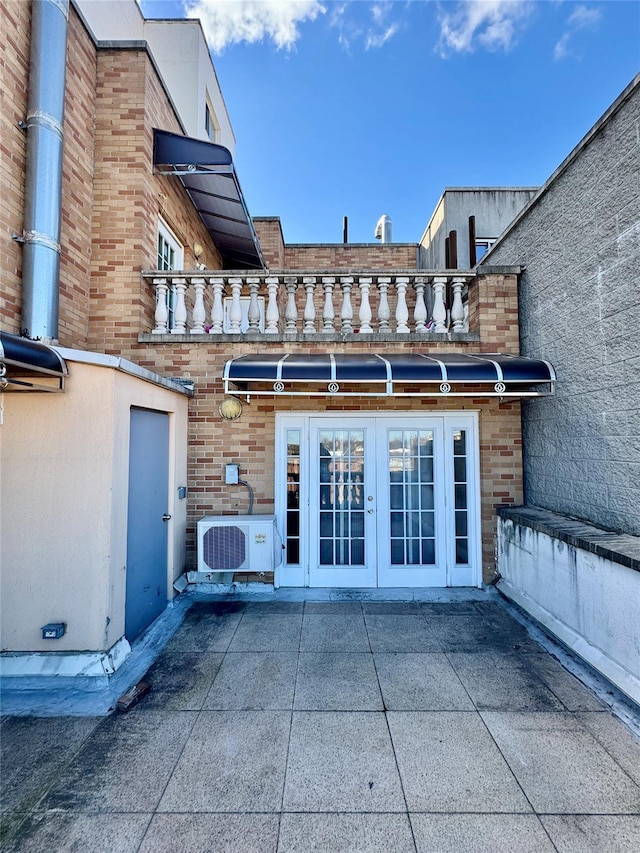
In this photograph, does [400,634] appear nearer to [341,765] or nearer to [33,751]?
[341,765]

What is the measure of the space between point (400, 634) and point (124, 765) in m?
3.06

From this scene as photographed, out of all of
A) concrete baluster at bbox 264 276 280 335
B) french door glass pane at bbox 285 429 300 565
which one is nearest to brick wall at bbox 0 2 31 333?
concrete baluster at bbox 264 276 280 335

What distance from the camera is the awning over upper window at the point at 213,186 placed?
20.5ft

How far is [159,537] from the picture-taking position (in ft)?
16.5

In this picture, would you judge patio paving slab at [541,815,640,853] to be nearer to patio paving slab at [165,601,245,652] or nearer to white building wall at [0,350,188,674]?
patio paving slab at [165,601,245,652]

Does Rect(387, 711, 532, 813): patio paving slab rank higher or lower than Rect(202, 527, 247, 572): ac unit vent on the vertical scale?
lower

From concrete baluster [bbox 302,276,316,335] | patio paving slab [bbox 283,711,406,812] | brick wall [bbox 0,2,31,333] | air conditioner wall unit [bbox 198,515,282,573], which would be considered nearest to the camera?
patio paving slab [bbox 283,711,406,812]

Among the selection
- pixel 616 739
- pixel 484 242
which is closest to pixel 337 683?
pixel 616 739

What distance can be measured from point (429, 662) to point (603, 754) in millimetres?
1541

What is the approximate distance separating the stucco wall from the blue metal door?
17.9 inches

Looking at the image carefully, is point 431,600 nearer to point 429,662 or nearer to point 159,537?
point 429,662

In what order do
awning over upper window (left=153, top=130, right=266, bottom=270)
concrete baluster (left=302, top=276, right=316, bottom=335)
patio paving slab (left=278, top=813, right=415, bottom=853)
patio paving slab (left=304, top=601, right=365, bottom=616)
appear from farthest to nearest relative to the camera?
awning over upper window (left=153, top=130, right=266, bottom=270)
concrete baluster (left=302, top=276, right=316, bottom=335)
patio paving slab (left=304, top=601, right=365, bottom=616)
patio paving slab (left=278, top=813, right=415, bottom=853)

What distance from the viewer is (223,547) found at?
543cm

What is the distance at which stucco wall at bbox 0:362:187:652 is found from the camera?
Answer: 375 cm
